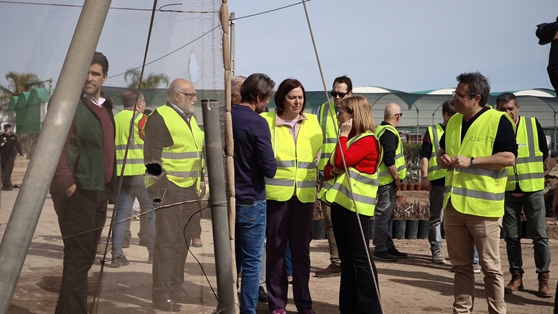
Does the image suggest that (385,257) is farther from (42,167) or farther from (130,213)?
(42,167)

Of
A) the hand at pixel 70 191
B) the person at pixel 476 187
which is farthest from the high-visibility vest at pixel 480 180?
the hand at pixel 70 191

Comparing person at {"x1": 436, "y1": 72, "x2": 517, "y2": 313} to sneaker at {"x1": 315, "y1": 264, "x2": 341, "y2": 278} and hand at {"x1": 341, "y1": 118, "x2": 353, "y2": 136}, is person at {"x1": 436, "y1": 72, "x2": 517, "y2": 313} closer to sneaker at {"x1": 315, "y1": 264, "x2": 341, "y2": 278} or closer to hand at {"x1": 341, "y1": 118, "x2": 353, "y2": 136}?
hand at {"x1": 341, "y1": 118, "x2": 353, "y2": 136}

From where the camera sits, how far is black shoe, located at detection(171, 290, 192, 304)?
9.70ft

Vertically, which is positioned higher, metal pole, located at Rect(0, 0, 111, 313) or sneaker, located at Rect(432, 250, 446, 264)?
metal pole, located at Rect(0, 0, 111, 313)

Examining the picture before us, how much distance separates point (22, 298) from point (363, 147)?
2.94 m

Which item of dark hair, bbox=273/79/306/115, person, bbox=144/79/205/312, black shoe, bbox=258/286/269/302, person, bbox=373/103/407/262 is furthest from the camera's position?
person, bbox=373/103/407/262

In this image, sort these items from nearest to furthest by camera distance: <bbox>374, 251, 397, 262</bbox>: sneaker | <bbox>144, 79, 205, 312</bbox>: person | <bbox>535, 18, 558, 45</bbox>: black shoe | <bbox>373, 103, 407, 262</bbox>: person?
1. <bbox>144, 79, 205, 312</bbox>: person
2. <bbox>535, 18, 558, 45</bbox>: black shoe
3. <bbox>373, 103, 407, 262</bbox>: person
4. <bbox>374, 251, 397, 262</bbox>: sneaker

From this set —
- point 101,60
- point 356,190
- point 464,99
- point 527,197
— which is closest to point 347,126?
point 356,190

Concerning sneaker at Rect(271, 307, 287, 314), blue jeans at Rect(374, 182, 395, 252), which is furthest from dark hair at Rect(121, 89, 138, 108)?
blue jeans at Rect(374, 182, 395, 252)

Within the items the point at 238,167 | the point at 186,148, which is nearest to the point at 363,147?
the point at 238,167

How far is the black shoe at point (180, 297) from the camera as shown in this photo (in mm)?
2955

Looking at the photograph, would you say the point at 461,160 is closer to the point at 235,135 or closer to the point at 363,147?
the point at 363,147

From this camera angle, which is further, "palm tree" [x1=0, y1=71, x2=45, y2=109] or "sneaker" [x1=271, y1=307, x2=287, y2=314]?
"sneaker" [x1=271, y1=307, x2=287, y2=314]

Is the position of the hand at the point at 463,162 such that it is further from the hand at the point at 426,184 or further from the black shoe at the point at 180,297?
the hand at the point at 426,184
